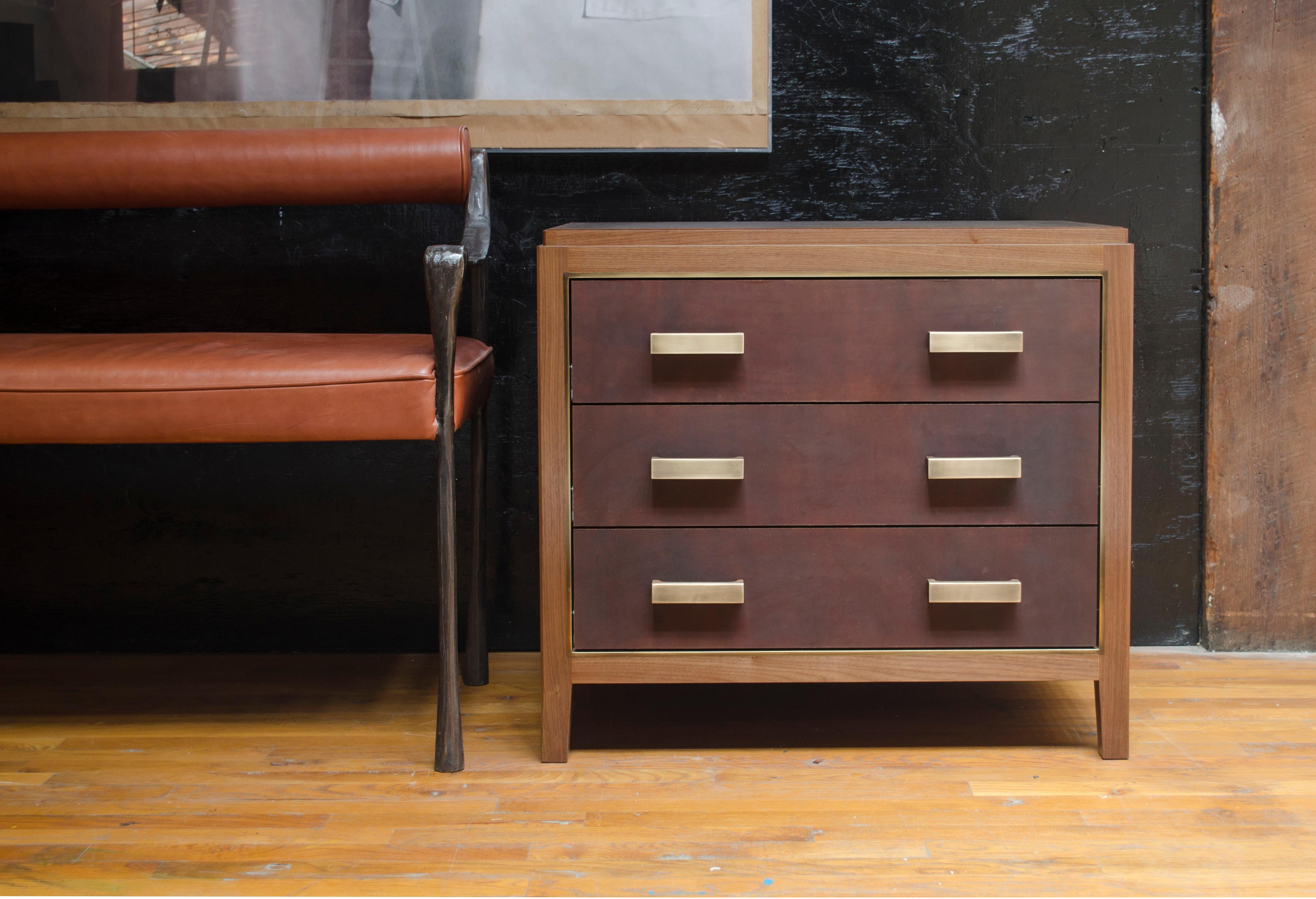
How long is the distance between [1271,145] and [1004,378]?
2.72 ft

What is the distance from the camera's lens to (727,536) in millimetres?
Answer: 1382

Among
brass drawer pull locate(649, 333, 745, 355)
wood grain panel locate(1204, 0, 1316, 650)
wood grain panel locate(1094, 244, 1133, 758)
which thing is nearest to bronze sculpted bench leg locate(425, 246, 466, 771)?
brass drawer pull locate(649, 333, 745, 355)

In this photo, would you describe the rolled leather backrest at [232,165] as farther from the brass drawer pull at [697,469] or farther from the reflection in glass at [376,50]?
the brass drawer pull at [697,469]

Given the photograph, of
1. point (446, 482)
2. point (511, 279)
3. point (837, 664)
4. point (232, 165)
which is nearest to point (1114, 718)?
point (837, 664)

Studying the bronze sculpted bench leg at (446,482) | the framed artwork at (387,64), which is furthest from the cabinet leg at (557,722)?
the framed artwork at (387,64)

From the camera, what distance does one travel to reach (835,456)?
1.37 meters

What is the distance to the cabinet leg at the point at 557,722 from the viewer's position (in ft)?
4.58

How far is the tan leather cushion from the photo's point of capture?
127cm

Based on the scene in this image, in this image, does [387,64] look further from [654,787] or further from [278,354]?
[654,787]

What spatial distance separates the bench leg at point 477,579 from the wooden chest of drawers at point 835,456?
1.11ft

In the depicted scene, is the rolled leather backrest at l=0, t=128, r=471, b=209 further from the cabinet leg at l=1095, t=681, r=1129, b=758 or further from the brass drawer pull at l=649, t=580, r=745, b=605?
the cabinet leg at l=1095, t=681, r=1129, b=758

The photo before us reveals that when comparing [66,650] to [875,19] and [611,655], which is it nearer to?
[611,655]

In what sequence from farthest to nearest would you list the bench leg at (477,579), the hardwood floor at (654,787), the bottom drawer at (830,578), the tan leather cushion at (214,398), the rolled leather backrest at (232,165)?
the bench leg at (477,579) < the rolled leather backrest at (232,165) < the bottom drawer at (830,578) < the tan leather cushion at (214,398) < the hardwood floor at (654,787)

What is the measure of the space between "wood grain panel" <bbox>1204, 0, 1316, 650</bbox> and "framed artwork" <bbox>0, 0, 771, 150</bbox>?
83cm
